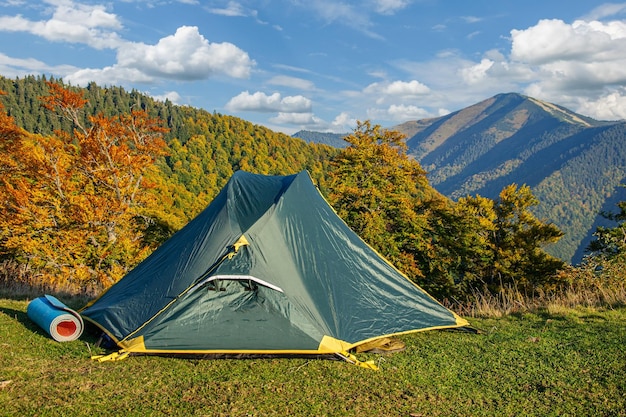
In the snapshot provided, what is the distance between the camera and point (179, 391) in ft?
16.4

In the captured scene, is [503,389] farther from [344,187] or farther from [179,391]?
[344,187]

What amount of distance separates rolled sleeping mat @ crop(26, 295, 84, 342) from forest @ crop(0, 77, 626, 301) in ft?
17.8

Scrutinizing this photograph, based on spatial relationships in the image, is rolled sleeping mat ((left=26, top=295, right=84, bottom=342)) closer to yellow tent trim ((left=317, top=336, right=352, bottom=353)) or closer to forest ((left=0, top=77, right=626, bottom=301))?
yellow tent trim ((left=317, top=336, right=352, bottom=353))

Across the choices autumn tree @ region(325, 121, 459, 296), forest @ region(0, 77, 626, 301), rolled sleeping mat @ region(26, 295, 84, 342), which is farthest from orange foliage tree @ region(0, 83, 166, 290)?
rolled sleeping mat @ region(26, 295, 84, 342)

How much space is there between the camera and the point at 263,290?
6.80 metres

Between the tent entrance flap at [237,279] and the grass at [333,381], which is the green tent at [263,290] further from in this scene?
the grass at [333,381]

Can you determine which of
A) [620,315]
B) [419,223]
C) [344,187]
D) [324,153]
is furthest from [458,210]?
[324,153]

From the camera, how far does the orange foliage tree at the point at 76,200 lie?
1831 centimetres

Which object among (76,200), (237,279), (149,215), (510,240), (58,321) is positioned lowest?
(510,240)

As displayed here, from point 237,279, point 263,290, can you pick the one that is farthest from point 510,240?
point 237,279

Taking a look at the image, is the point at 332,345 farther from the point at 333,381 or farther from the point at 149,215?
the point at 149,215

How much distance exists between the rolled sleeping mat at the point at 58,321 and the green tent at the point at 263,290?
0.34 m

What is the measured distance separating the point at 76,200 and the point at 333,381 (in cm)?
1756

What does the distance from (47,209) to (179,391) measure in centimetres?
1749
